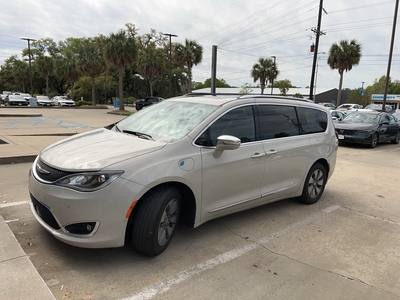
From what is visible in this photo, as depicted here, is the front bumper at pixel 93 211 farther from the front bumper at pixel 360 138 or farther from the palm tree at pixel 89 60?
the palm tree at pixel 89 60

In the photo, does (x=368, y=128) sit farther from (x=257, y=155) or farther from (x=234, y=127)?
(x=234, y=127)

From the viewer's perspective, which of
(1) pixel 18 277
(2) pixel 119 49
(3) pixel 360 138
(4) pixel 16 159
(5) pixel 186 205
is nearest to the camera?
(1) pixel 18 277

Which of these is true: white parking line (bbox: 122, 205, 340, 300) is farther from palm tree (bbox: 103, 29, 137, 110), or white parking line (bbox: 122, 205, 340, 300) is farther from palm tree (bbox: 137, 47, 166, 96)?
palm tree (bbox: 137, 47, 166, 96)

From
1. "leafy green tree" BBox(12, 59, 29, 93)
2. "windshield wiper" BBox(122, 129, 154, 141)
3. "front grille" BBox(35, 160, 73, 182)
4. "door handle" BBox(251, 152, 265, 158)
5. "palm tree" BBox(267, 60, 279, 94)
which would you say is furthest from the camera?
"leafy green tree" BBox(12, 59, 29, 93)

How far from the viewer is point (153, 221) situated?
10.1 feet

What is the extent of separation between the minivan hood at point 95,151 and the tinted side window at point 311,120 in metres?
2.61

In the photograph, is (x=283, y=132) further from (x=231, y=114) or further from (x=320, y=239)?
(x=320, y=239)

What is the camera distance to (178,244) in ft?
12.0

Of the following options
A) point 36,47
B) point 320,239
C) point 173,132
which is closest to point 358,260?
point 320,239

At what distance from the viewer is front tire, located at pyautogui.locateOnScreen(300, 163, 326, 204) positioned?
513cm

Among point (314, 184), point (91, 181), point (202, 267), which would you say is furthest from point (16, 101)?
point (202, 267)

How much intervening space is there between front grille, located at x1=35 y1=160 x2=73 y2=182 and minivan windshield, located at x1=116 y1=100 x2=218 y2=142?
41.5 inches

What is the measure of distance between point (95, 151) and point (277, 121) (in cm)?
257

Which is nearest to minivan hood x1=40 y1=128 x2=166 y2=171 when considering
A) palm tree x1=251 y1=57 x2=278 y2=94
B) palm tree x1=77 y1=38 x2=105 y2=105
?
palm tree x1=77 y1=38 x2=105 y2=105
